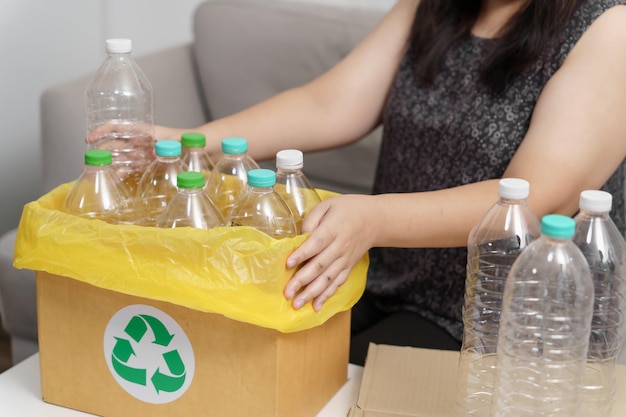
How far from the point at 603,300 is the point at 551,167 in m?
0.25

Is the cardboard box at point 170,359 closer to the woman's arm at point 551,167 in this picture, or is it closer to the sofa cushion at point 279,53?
the woman's arm at point 551,167

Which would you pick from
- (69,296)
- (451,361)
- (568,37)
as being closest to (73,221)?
(69,296)

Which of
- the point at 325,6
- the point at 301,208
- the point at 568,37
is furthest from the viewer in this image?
the point at 325,6

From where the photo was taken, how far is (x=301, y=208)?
1203 mm

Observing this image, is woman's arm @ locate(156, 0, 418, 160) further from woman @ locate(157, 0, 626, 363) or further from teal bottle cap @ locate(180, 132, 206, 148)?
teal bottle cap @ locate(180, 132, 206, 148)

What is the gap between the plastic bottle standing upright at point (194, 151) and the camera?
1.30 m

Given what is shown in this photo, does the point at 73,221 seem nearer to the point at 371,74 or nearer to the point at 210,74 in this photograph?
the point at 371,74

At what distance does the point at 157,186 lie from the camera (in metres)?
1.24

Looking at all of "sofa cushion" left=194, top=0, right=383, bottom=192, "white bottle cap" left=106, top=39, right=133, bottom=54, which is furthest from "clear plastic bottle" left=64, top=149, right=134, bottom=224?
"sofa cushion" left=194, top=0, right=383, bottom=192

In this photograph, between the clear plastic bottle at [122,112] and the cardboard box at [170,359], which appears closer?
the cardboard box at [170,359]

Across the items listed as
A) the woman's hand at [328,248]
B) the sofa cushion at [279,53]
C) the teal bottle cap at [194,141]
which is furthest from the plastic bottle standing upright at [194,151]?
the sofa cushion at [279,53]

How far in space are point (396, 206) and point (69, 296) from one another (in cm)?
47

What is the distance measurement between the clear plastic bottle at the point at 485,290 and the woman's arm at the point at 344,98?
563 millimetres

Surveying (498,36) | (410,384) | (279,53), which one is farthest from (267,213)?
(279,53)
